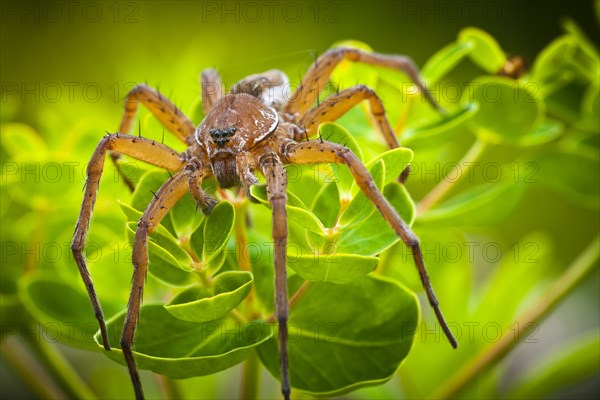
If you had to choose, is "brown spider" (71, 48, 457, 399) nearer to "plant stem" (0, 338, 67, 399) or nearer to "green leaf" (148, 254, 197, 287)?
"green leaf" (148, 254, 197, 287)

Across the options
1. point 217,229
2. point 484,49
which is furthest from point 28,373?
point 484,49

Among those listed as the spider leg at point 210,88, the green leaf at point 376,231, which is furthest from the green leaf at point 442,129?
the spider leg at point 210,88

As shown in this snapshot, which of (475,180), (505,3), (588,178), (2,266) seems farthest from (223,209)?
(505,3)

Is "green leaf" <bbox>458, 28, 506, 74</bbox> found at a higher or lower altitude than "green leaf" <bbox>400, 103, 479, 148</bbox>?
higher

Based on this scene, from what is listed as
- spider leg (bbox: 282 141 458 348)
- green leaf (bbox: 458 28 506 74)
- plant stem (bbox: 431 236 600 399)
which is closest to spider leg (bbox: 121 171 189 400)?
spider leg (bbox: 282 141 458 348)

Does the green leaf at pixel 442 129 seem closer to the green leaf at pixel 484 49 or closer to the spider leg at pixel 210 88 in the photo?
the green leaf at pixel 484 49

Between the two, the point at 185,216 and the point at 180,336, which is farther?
the point at 185,216

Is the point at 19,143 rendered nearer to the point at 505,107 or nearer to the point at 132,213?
the point at 132,213
